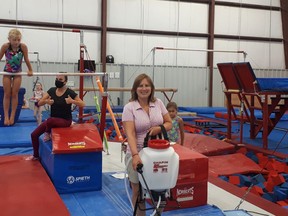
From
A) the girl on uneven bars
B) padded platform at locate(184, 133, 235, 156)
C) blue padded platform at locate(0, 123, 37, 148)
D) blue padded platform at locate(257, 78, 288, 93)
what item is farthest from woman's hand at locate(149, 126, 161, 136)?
blue padded platform at locate(257, 78, 288, 93)

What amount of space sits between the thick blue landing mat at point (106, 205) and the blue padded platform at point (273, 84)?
12.6 feet

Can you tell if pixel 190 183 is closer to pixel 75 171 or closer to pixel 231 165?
pixel 75 171

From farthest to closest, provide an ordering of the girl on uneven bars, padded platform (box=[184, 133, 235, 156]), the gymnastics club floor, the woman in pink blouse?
padded platform (box=[184, 133, 235, 156]), the girl on uneven bars, the gymnastics club floor, the woman in pink blouse

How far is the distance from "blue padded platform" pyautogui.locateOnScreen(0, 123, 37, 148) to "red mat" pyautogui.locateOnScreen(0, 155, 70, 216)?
1058 millimetres

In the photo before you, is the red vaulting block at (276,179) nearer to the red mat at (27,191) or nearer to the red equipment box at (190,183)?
the red equipment box at (190,183)

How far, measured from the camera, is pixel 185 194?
11.1 ft

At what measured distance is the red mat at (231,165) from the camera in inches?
204

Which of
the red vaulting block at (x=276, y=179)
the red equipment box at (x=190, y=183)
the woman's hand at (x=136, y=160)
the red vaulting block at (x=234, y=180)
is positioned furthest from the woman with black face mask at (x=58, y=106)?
the red vaulting block at (x=276, y=179)

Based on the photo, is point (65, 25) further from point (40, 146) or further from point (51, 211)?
point (51, 211)

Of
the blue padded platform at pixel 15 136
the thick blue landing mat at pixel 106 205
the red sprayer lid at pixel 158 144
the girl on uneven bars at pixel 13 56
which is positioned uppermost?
the girl on uneven bars at pixel 13 56

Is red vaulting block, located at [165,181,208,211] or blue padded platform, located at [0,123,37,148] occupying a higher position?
blue padded platform, located at [0,123,37,148]

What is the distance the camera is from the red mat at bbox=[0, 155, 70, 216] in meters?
2.94

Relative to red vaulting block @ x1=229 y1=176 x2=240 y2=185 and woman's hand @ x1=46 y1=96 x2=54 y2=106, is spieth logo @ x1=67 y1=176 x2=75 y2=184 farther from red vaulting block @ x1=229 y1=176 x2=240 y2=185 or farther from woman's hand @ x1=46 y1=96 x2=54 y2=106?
red vaulting block @ x1=229 y1=176 x2=240 y2=185

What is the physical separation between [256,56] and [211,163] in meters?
10.7
